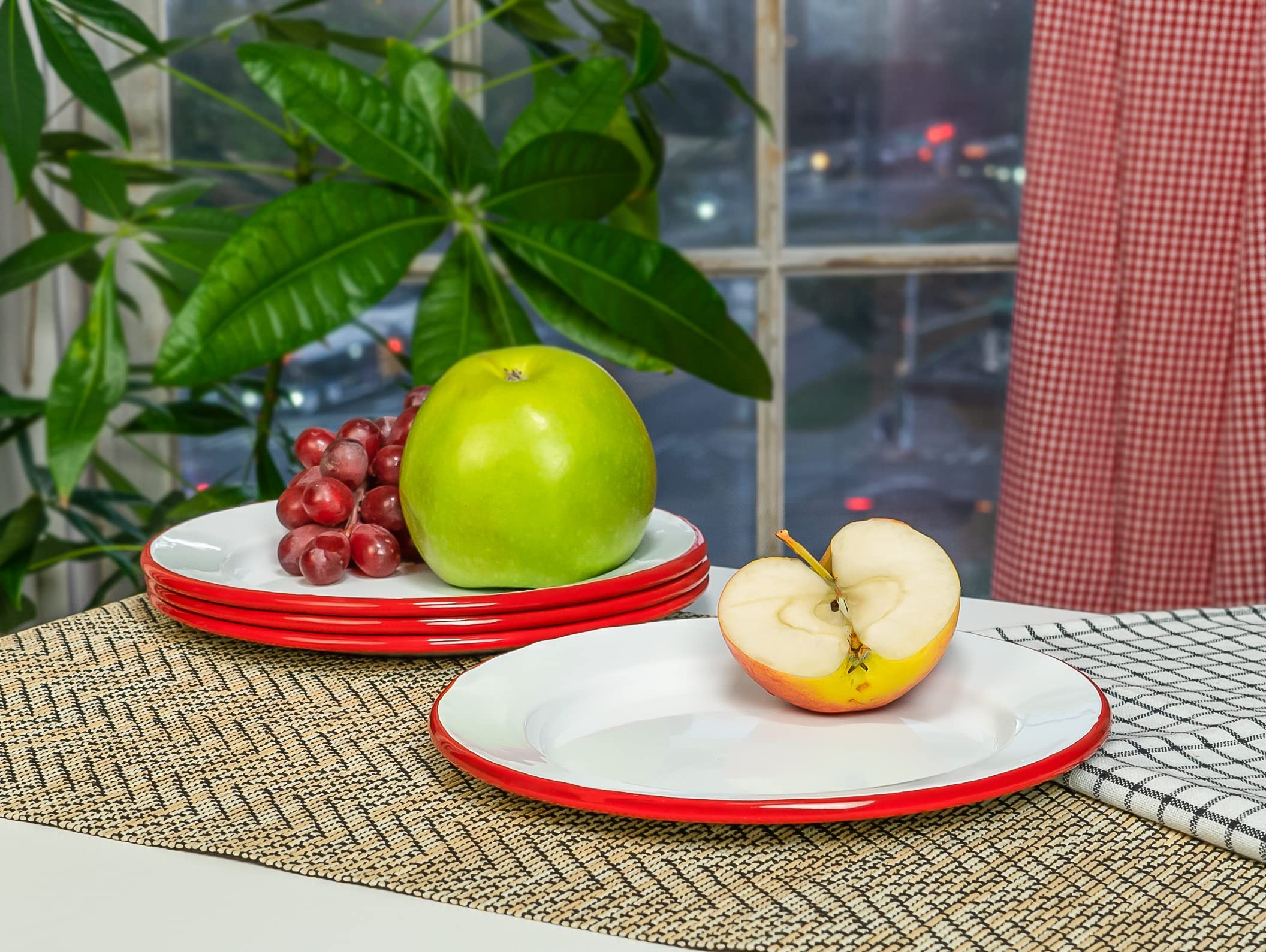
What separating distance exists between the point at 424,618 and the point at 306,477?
0.14 meters

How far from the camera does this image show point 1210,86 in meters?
1.39

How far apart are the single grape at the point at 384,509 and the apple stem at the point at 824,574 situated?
0.26 meters

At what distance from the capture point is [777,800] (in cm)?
38

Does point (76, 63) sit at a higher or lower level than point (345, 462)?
higher

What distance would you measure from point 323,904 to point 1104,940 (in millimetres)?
228

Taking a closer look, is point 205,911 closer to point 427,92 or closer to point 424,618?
point 424,618

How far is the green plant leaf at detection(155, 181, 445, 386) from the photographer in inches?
39.1

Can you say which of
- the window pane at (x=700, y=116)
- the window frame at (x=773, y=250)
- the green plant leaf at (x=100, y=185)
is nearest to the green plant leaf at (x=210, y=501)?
the green plant leaf at (x=100, y=185)

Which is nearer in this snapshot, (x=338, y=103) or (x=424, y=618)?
(x=424, y=618)

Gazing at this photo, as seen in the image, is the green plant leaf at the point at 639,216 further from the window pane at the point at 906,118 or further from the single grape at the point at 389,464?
the single grape at the point at 389,464

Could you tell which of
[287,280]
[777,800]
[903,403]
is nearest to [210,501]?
[287,280]

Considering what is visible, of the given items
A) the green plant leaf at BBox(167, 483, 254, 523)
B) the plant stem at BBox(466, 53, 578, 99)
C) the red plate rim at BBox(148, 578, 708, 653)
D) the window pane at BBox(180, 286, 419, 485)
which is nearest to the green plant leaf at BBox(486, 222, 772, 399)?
the plant stem at BBox(466, 53, 578, 99)

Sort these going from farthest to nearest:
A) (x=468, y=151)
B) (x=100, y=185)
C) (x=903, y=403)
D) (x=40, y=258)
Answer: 1. (x=903, y=403)
2. (x=40, y=258)
3. (x=100, y=185)
4. (x=468, y=151)

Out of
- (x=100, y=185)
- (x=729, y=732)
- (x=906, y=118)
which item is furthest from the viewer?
(x=906, y=118)
